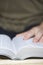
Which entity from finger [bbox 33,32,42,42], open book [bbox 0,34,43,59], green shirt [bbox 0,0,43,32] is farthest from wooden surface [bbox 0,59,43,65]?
green shirt [bbox 0,0,43,32]

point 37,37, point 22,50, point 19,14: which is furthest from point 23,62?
point 19,14

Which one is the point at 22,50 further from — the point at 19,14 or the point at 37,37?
the point at 19,14

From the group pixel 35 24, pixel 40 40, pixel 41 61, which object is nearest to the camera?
pixel 41 61

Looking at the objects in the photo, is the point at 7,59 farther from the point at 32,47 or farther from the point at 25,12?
the point at 25,12

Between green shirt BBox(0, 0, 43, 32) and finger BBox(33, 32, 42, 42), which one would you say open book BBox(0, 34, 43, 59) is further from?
green shirt BBox(0, 0, 43, 32)

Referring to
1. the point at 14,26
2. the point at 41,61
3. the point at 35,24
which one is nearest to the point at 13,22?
the point at 14,26

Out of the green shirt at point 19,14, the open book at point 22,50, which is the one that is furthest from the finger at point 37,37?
the green shirt at point 19,14

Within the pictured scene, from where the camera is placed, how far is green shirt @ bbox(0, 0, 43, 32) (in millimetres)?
1109

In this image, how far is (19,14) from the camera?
112 centimetres

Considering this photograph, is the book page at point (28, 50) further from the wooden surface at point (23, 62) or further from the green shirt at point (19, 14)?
the green shirt at point (19, 14)

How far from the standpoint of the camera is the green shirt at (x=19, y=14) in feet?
3.64

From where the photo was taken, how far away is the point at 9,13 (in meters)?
1.12

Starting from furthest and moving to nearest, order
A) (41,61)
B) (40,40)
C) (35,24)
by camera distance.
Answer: (35,24), (40,40), (41,61)

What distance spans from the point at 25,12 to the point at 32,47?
0.46 m
